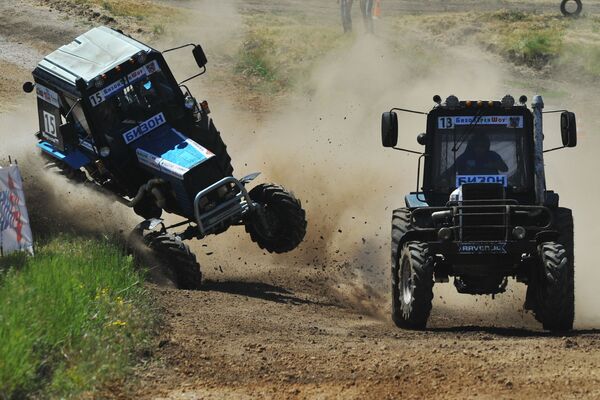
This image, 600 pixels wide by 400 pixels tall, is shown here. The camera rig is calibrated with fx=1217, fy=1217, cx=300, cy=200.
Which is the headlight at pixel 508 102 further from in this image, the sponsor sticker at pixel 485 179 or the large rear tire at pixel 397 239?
the large rear tire at pixel 397 239

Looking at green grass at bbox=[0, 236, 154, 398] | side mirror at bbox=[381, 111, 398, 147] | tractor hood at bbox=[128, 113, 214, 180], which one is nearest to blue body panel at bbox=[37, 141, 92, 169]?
tractor hood at bbox=[128, 113, 214, 180]

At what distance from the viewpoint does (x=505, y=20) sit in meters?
33.5

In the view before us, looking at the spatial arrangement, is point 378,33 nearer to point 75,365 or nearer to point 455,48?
point 455,48

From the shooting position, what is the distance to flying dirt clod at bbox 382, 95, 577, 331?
39.3 ft

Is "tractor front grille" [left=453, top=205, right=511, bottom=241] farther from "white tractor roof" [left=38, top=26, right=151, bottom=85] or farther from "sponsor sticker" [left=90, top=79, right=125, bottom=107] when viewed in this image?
"white tractor roof" [left=38, top=26, right=151, bottom=85]

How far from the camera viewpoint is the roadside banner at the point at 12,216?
12.3 meters

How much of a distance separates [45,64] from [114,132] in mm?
1492

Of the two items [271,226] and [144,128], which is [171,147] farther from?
[271,226]

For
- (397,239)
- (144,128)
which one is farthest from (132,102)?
(397,239)

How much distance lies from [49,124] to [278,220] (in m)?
3.31

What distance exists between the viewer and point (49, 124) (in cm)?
1609

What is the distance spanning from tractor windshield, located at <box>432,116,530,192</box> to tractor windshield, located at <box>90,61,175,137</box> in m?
4.16

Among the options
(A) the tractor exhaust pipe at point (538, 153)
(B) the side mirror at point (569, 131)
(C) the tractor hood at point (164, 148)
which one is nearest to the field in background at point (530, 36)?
(C) the tractor hood at point (164, 148)

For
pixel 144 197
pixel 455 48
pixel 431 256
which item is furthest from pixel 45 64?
pixel 455 48
